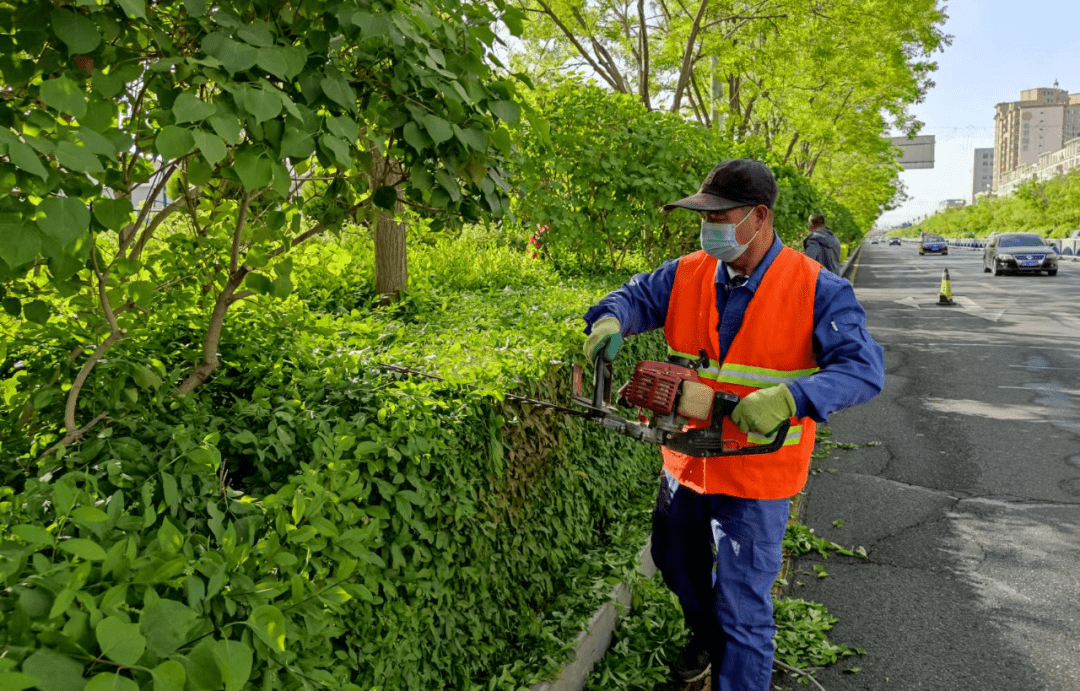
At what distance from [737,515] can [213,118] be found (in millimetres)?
2341

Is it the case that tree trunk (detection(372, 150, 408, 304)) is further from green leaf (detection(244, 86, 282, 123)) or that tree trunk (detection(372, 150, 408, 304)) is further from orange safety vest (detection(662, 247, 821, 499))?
green leaf (detection(244, 86, 282, 123))

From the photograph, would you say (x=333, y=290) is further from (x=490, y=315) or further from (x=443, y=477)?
(x=443, y=477)

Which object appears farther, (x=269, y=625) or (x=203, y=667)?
(x=269, y=625)

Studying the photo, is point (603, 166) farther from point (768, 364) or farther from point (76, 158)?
point (76, 158)

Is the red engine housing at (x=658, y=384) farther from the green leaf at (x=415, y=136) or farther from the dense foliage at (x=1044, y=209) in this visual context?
the dense foliage at (x=1044, y=209)

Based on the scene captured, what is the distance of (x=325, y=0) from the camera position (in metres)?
1.87

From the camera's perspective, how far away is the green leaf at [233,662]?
1457 mm

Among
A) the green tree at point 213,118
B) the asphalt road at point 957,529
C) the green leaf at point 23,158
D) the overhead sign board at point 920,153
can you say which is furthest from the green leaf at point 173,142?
the overhead sign board at point 920,153

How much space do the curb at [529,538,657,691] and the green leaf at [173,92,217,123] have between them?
7.69 feet

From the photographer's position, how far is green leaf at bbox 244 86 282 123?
1563mm

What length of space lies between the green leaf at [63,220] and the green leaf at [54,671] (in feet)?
2.15

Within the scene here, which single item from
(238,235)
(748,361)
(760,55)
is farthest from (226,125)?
(760,55)

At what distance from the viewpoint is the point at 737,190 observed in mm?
3189

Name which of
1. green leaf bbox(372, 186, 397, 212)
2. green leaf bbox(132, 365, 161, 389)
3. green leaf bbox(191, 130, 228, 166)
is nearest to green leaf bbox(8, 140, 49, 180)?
green leaf bbox(191, 130, 228, 166)
